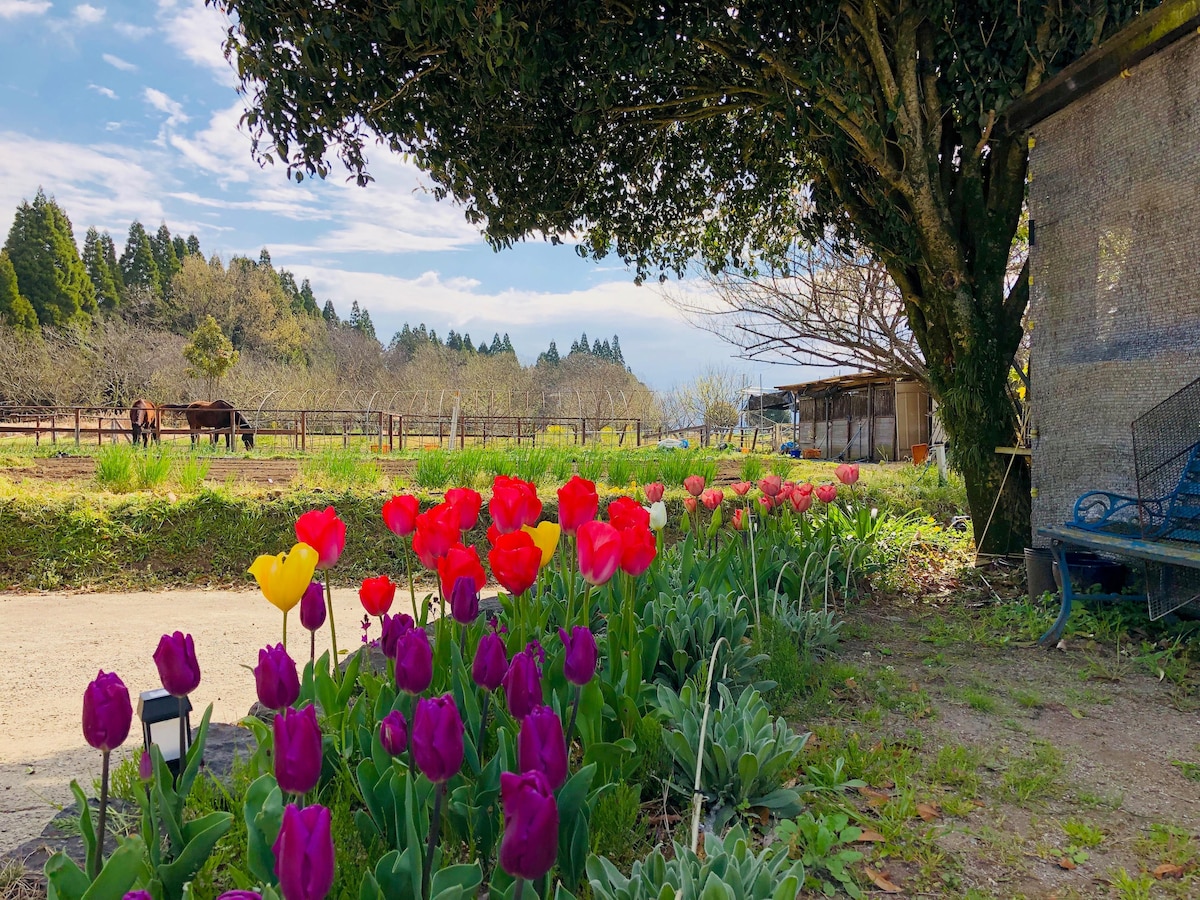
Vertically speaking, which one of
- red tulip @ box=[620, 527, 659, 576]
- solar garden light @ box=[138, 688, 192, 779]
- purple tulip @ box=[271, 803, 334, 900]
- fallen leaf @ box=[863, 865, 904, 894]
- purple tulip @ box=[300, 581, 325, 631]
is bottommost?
fallen leaf @ box=[863, 865, 904, 894]

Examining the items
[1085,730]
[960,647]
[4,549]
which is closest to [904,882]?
[1085,730]

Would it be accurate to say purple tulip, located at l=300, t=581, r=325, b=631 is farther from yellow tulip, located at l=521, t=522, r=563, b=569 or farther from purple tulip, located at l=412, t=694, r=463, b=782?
purple tulip, located at l=412, t=694, r=463, b=782

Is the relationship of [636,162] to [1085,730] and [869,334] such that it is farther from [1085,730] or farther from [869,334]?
[1085,730]

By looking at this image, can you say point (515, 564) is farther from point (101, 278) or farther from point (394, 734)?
point (101, 278)

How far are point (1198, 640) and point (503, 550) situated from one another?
3.30 meters

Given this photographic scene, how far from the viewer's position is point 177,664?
44.7 inches

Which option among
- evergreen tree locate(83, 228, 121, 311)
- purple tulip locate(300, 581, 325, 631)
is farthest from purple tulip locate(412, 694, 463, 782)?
evergreen tree locate(83, 228, 121, 311)

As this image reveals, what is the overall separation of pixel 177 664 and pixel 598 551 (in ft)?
2.63

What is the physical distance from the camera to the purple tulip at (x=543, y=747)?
89 centimetres

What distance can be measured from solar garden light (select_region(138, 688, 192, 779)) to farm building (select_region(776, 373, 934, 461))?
15841mm

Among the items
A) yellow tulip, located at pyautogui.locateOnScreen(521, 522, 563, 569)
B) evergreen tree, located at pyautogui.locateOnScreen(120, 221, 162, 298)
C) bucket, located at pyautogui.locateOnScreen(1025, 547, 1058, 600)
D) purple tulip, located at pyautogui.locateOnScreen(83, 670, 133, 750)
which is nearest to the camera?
purple tulip, located at pyautogui.locateOnScreen(83, 670, 133, 750)

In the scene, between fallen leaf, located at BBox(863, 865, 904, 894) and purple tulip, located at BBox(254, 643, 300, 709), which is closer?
purple tulip, located at BBox(254, 643, 300, 709)

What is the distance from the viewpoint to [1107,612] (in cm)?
362

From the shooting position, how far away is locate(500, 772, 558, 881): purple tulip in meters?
0.72
